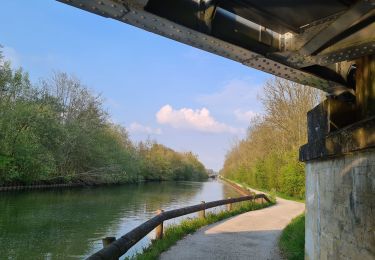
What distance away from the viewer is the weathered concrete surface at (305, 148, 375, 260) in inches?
165

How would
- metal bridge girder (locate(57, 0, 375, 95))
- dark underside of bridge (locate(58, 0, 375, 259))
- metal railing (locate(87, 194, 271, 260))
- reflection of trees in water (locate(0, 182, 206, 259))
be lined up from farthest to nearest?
reflection of trees in water (locate(0, 182, 206, 259)) < metal railing (locate(87, 194, 271, 260)) < dark underside of bridge (locate(58, 0, 375, 259)) < metal bridge girder (locate(57, 0, 375, 95))

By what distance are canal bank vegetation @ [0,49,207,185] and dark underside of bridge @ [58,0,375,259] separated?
31.1m

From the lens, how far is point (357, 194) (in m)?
4.43

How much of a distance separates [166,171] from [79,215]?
73.7m

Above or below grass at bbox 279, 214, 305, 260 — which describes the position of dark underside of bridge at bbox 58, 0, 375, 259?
above

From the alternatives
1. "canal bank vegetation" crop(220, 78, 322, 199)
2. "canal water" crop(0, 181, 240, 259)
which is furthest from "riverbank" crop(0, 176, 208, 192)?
"canal bank vegetation" crop(220, 78, 322, 199)

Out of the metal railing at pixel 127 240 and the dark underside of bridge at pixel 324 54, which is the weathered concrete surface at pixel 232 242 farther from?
the dark underside of bridge at pixel 324 54

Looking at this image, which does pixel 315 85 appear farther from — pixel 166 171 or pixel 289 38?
pixel 166 171

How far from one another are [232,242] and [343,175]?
238 inches

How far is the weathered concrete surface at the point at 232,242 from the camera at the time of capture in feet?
28.9

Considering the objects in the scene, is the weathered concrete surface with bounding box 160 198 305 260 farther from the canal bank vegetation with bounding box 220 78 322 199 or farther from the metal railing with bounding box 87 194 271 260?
the canal bank vegetation with bounding box 220 78 322 199

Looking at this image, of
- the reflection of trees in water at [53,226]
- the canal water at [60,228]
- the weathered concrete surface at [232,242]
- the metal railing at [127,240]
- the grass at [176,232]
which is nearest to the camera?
the metal railing at [127,240]

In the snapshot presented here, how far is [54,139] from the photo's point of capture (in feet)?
132

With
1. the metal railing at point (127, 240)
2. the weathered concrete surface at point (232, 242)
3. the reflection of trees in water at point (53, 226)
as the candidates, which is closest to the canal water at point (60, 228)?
the reflection of trees in water at point (53, 226)
